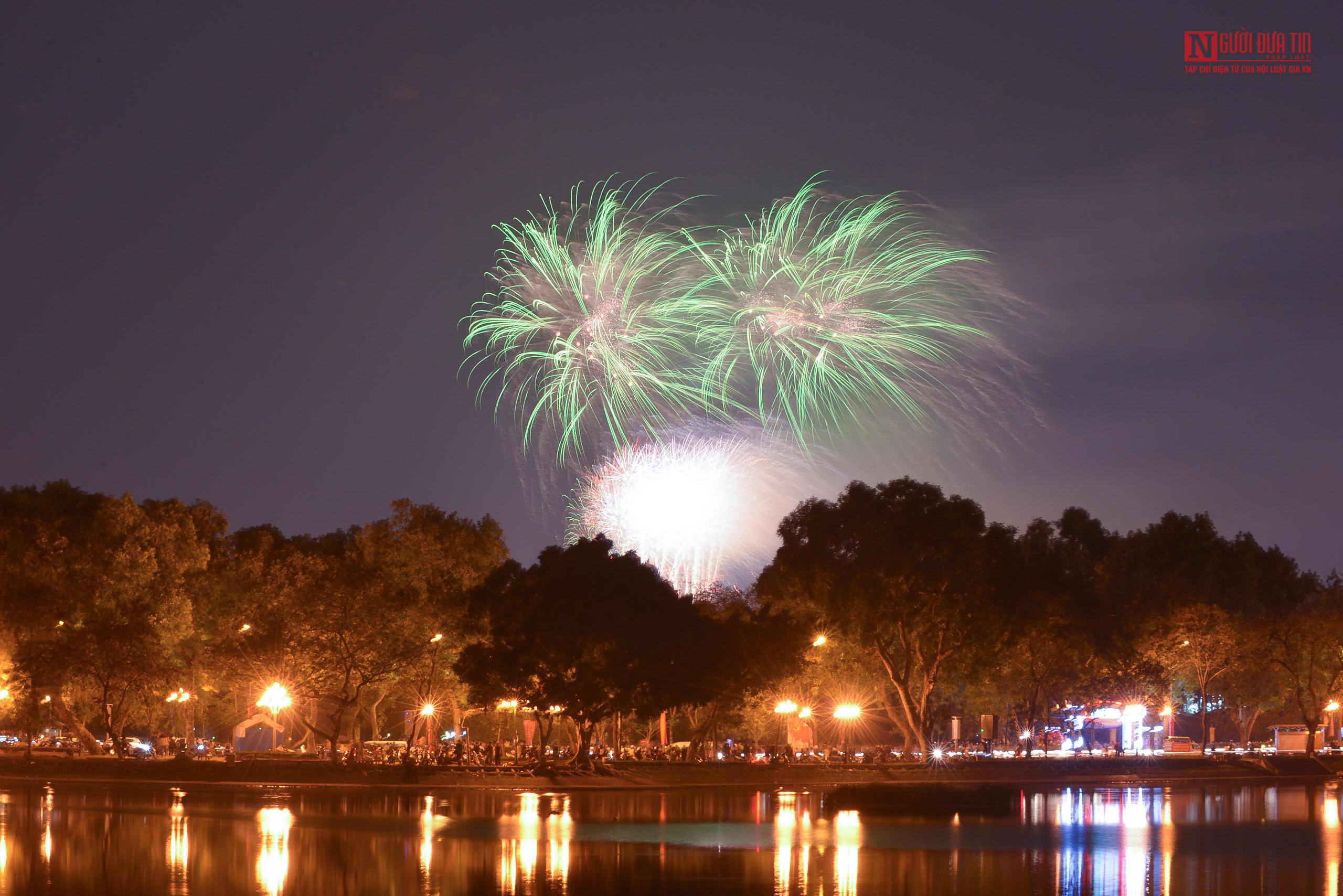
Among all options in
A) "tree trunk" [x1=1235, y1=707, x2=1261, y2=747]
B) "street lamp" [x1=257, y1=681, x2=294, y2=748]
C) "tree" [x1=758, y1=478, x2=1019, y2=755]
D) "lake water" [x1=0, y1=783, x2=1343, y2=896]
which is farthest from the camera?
"tree trunk" [x1=1235, y1=707, x2=1261, y2=747]

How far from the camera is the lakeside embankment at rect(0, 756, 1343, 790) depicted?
4812cm

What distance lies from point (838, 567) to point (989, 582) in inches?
301

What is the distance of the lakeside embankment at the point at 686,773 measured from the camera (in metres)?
48.1

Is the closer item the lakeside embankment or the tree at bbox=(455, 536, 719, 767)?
the lakeside embankment

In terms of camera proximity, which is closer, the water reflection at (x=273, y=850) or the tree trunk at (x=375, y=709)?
the water reflection at (x=273, y=850)

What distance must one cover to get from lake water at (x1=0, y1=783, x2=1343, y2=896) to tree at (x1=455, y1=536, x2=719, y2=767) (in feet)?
31.1

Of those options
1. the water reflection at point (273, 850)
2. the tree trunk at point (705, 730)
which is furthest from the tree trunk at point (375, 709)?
the water reflection at point (273, 850)

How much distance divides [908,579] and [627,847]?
38.1 metres

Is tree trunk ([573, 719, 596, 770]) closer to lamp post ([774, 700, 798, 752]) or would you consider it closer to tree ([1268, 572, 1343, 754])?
lamp post ([774, 700, 798, 752])

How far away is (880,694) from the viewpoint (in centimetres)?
7400

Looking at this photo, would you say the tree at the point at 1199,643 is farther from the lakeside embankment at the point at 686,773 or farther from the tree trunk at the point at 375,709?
the tree trunk at the point at 375,709

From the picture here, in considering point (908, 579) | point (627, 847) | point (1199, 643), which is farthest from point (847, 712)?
point (627, 847)

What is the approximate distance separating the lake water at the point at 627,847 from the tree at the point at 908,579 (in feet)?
67.9

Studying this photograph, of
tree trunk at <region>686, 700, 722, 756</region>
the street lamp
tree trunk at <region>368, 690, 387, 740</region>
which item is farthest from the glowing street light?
tree trunk at <region>686, 700, 722, 756</region>
